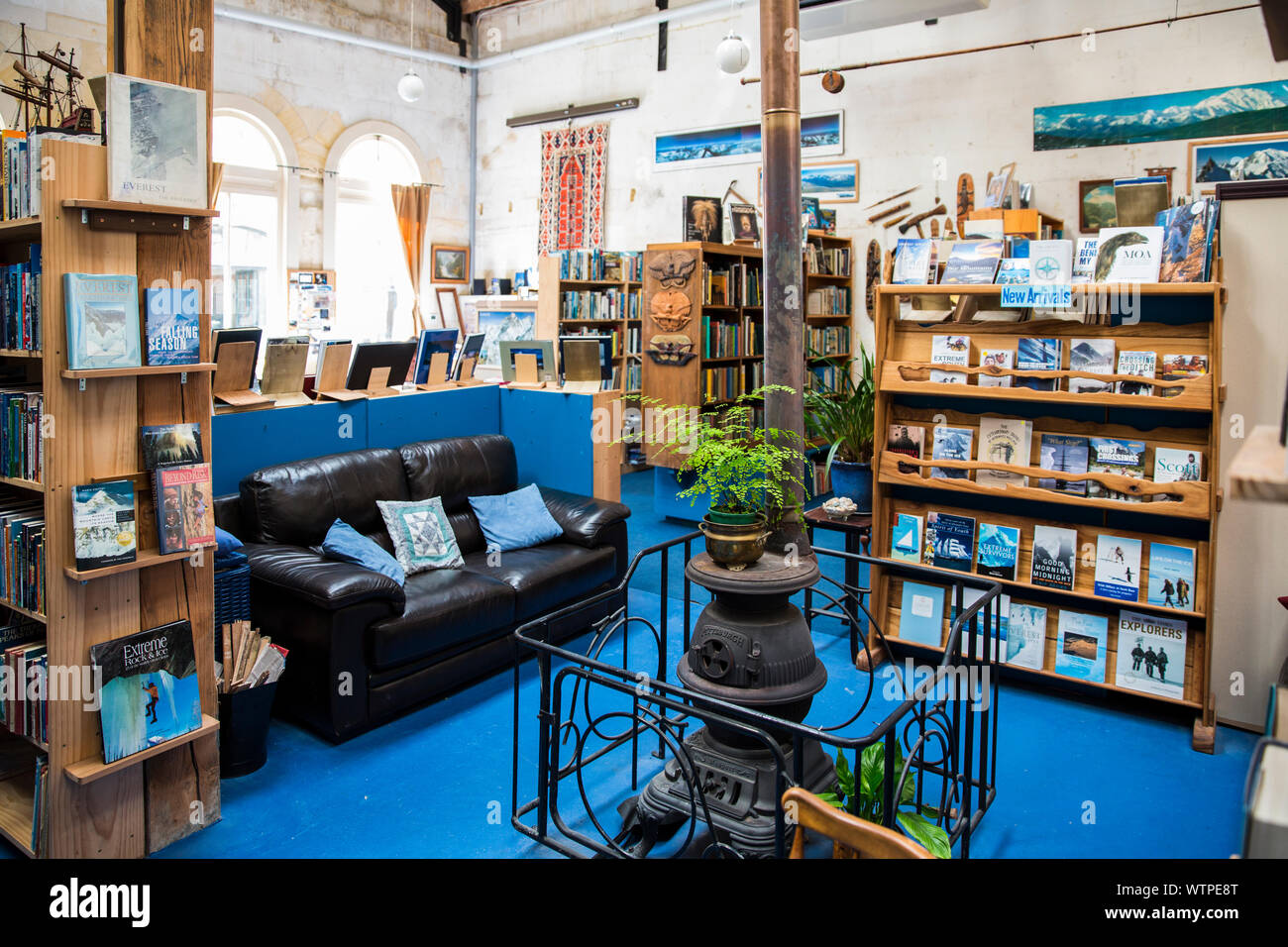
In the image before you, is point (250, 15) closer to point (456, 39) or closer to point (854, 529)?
point (456, 39)

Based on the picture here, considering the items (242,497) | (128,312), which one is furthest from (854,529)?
(128,312)

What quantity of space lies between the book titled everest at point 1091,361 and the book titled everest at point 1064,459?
0.22m

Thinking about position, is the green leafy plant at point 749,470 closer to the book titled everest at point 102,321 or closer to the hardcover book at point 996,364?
the hardcover book at point 996,364

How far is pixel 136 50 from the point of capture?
2.72 metres

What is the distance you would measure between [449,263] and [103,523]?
9.25m

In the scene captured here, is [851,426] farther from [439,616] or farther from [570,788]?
[570,788]

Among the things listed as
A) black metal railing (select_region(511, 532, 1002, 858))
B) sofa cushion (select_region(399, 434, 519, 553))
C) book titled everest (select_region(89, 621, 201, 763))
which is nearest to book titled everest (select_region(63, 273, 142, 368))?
book titled everest (select_region(89, 621, 201, 763))

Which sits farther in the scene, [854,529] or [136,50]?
[854,529]

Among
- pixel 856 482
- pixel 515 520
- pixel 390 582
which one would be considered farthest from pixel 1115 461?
pixel 390 582

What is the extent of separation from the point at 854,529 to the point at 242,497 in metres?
2.79

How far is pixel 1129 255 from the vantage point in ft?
12.5

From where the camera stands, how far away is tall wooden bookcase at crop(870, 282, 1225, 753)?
3762 millimetres

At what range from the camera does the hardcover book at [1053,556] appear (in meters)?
4.11

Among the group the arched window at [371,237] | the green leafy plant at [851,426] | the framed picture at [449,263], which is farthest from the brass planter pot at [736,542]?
the framed picture at [449,263]
